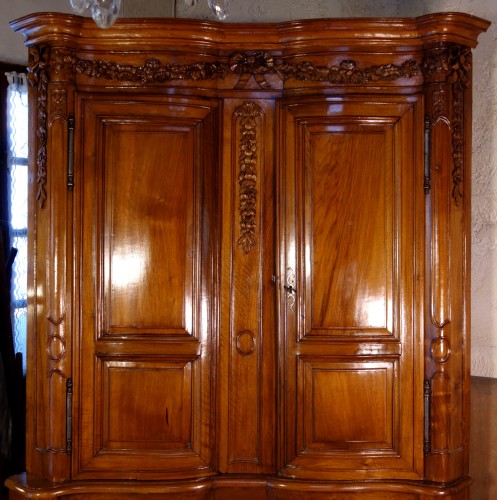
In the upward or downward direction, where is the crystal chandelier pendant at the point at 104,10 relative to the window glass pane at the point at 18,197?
upward

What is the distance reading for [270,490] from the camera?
312 cm

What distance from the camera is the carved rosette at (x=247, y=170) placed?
3.14 meters

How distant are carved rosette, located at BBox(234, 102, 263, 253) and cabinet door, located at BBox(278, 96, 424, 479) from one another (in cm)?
12

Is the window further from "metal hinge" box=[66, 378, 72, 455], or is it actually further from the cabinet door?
the cabinet door

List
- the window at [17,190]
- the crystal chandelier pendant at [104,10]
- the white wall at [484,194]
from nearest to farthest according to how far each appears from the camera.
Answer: the crystal chandelier pendant at [104,10] < the white wall at [484,194] < the window at [17,190]

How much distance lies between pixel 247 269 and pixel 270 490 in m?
0.90

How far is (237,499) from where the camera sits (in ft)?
10.3

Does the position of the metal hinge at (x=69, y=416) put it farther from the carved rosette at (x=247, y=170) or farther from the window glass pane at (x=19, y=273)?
the window glass pane at (x=19, y=273)

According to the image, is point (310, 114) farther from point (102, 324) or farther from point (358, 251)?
point (102, 324)

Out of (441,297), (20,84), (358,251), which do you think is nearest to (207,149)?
(358,251)

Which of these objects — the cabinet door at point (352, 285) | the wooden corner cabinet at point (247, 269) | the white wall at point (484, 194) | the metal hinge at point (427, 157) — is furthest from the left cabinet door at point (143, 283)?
the white wall at point (484, 194)

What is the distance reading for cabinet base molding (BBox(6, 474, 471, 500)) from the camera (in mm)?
3070

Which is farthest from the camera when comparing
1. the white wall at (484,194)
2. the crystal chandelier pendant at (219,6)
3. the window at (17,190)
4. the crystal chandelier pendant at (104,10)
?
the window at (17,190)

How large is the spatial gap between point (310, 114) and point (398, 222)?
0.56 meters
